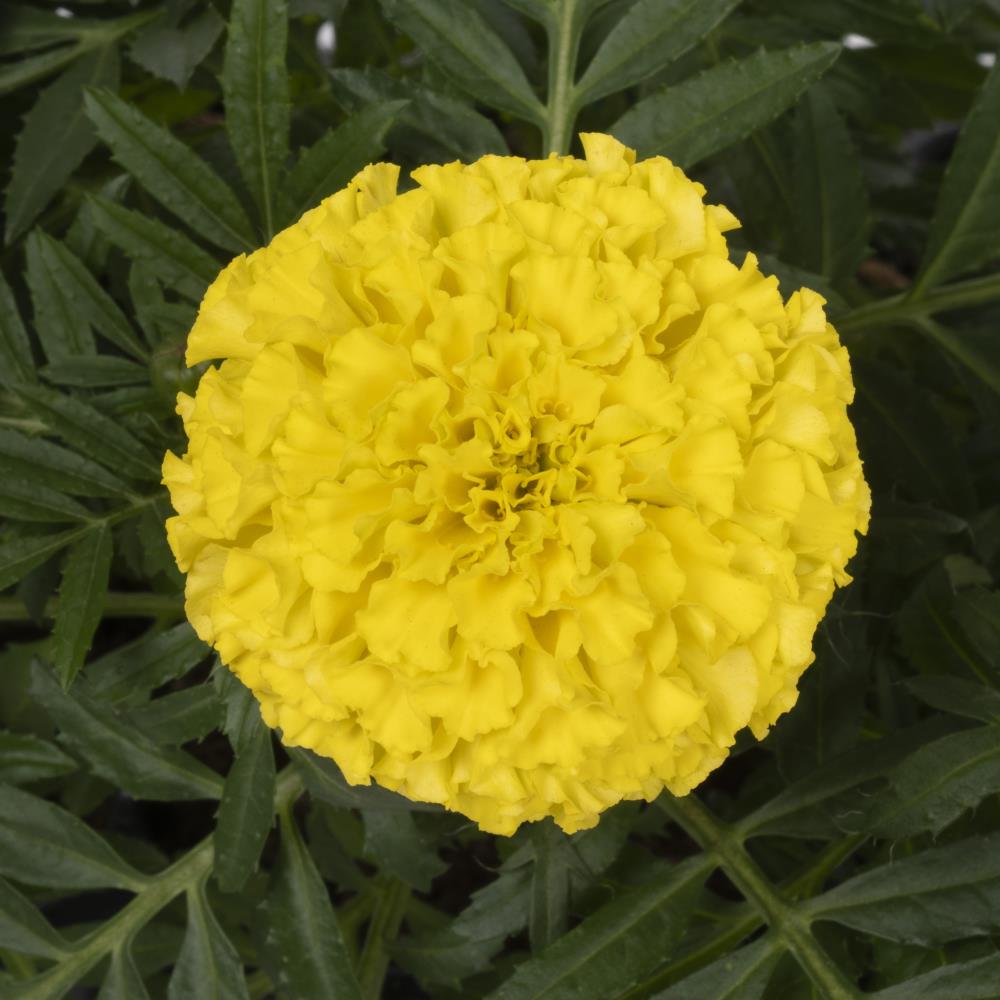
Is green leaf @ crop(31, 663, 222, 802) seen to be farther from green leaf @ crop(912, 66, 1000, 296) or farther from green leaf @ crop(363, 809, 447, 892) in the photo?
green leaf @ crop(912, 66, 1000, 296)

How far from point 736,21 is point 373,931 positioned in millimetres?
864

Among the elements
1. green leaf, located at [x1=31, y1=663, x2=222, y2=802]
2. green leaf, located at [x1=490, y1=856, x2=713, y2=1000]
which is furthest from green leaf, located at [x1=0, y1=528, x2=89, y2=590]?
green leaf, located at [x1=490, y1=856, x2=713, y2=1000]

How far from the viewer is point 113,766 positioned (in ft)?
2.88

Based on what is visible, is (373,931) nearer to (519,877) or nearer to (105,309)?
(519,877)

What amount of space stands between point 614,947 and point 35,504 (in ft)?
1.54

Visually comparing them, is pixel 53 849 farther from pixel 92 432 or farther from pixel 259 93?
pixel 259 93

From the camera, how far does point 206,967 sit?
2.70 feet

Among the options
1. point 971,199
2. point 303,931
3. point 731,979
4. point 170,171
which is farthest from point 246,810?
point 971,199

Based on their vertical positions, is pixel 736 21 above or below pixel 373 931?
above

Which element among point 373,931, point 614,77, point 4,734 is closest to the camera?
point 614,77

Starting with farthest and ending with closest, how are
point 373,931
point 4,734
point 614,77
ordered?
point 373,931 → point 4,734 → point 614,77

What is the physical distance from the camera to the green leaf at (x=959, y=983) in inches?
26.4

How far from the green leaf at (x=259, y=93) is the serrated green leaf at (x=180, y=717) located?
0.33 metres

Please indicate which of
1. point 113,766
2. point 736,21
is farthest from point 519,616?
point 736,21
